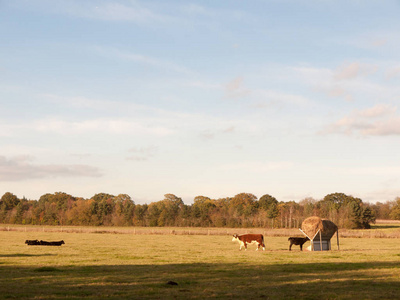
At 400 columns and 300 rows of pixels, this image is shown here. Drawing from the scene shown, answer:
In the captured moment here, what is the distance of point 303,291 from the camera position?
614 inches

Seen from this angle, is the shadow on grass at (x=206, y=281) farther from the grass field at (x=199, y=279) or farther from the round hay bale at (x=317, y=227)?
the round hay bale at (x=317, y=227)

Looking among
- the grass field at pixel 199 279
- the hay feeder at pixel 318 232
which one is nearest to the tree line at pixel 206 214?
the hay feeder at pixel 318 232

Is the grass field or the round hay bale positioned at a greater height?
the round hay bale

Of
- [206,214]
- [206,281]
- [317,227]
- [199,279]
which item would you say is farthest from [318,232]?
[206,214]

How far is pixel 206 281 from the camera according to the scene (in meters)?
18.1

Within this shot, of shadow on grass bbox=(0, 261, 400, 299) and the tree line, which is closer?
shadow on grass bbox=(0, 261, 400, 299)

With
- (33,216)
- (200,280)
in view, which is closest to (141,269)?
(200,280)

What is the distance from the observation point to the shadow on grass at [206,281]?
14758mm

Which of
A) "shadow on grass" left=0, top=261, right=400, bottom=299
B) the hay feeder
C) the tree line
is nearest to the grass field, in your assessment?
"shadow on grass" left=0, top=261, right=400, bottom=299

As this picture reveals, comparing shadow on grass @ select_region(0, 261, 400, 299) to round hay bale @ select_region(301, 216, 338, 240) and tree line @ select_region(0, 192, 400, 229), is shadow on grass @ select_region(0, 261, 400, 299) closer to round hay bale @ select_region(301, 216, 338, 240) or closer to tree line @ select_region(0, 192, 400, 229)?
round hay bale @ select_region(301, 216, 338, 240)

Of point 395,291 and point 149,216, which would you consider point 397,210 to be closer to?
point 149,216

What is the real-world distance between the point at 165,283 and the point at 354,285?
7.39 m

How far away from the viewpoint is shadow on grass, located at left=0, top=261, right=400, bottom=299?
1476cm

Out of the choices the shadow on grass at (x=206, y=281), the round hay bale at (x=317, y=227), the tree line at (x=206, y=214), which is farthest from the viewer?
the tree line at (x=206, y=214)
